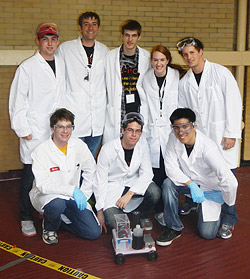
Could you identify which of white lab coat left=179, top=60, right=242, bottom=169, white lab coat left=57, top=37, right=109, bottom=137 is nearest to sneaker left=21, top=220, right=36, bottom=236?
white lab coat left=57, top=37, right=109, bottom=137

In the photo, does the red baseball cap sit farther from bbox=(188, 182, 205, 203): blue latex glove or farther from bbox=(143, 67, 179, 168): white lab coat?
bbox=(188, 182, 205, 203): blue latex glove

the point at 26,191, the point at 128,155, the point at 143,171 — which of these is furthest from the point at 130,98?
the point at 26,191

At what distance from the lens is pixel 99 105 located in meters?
3.85

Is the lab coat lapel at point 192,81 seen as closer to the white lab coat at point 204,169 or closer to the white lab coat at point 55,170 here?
the white lab coat at point 204,169

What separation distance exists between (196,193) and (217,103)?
0.87 metres

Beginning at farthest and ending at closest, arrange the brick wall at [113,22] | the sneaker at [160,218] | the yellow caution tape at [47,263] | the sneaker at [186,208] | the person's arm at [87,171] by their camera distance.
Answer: the brick wall at [113,22], the sneaker at [186,208], the sneaker at [160,218], the person's arm at [87,171], the yellow caution tape at [47,263]

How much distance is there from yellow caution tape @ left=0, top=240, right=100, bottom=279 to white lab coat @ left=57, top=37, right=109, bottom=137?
1.28 meters

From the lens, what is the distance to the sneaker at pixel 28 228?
3.43 metres

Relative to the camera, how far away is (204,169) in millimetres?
3328

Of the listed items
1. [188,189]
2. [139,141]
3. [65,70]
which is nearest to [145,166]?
[139,141]

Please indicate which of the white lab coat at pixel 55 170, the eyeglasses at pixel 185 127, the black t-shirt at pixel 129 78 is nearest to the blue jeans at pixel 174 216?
the eyeglasses at pixel 185 127

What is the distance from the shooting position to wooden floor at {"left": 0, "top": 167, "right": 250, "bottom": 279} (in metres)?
2.79

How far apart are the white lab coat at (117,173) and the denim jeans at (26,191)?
633mm

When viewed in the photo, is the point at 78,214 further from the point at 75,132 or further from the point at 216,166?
the point at 216,166
